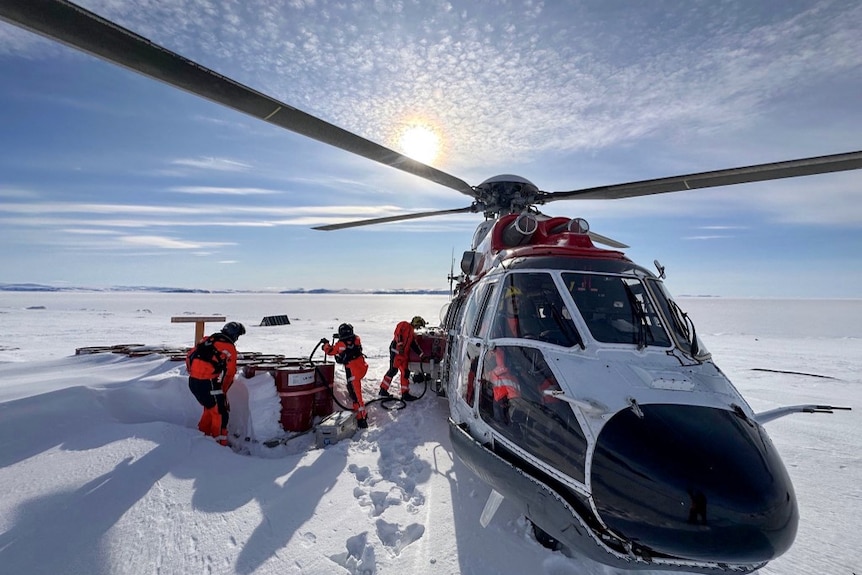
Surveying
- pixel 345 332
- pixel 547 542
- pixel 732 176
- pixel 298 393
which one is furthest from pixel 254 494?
pixel 732 176

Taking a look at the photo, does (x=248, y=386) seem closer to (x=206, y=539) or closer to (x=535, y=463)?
(x=206, y=539)

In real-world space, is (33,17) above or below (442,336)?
above

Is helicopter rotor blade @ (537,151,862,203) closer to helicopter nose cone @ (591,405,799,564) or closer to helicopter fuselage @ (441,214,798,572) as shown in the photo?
helicopter fuselage @ (441,214,798,572)

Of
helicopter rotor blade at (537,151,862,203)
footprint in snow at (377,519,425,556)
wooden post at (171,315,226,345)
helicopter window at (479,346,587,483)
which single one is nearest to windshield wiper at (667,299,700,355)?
helicopter window at (479,346,587,483)

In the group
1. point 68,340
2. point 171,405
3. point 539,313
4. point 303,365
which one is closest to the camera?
point 539,313

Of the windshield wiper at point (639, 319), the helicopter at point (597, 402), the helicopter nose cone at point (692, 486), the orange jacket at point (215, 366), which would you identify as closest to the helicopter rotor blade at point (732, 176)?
the helicopter at point (597, 402)

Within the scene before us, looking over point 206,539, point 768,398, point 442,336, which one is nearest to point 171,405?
point 206,539

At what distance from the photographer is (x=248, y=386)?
17.7ft

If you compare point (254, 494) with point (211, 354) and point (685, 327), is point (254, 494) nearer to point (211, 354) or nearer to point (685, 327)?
point (211, 354)

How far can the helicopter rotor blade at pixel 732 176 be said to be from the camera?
3.47 metres

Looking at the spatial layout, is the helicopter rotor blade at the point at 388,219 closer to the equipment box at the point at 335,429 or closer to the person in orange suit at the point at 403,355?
the person in orange suit at the point at 403,355

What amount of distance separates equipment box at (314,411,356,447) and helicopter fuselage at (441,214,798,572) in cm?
201

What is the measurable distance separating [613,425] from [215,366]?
15.2 feet

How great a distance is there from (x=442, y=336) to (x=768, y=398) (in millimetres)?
6128
